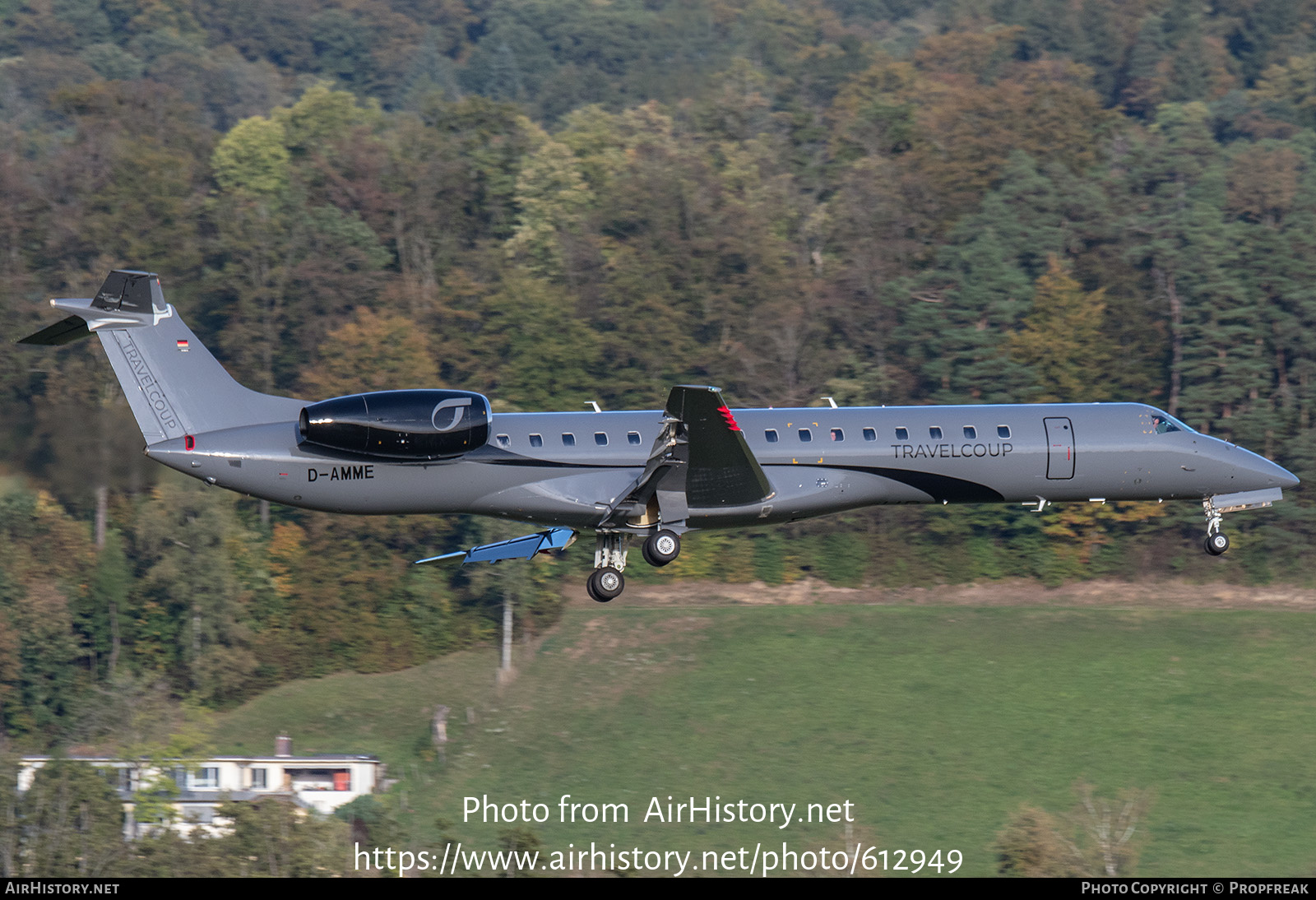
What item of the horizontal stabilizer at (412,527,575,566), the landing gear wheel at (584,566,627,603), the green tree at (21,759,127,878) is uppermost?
the horizontal stabilizer at (412,527,575,566)

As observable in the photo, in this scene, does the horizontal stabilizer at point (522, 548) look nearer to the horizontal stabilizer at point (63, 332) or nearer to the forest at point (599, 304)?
the horizontal stabilizer at point (63, 332)

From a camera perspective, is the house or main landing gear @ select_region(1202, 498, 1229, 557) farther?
the house

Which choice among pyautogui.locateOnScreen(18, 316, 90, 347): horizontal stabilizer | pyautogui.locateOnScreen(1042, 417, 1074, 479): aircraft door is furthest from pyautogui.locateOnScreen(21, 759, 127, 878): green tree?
pyautogui.locateOnScreen(1042, 417, 1074, 479): aircraft door

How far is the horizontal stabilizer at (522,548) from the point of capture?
3134 centimetres

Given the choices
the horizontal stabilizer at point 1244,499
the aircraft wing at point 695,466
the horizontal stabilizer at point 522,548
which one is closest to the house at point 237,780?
the horizontal stabilizer at point 522,548

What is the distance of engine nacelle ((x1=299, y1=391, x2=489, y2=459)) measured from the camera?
27531mm

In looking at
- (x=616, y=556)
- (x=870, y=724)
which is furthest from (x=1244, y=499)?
(x=870, y=724)

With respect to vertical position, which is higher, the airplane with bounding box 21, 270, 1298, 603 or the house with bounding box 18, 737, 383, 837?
the airplane with bounding box 21, 270, 1298, 603

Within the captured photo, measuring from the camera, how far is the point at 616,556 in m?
30.2

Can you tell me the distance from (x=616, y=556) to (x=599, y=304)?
45.5 metres

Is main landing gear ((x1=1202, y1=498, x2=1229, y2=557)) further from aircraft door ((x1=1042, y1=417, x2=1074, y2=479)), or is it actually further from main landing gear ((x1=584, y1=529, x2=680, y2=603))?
main landing gear ((x1=584, y1=529, x2=680, y2=603))

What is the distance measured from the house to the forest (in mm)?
4509

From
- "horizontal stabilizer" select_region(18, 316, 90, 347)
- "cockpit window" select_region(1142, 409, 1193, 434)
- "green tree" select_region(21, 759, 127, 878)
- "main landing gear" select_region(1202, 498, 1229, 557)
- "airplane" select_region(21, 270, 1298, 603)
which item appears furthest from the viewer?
"green tree" select_region(21, 759, 127, 878)
